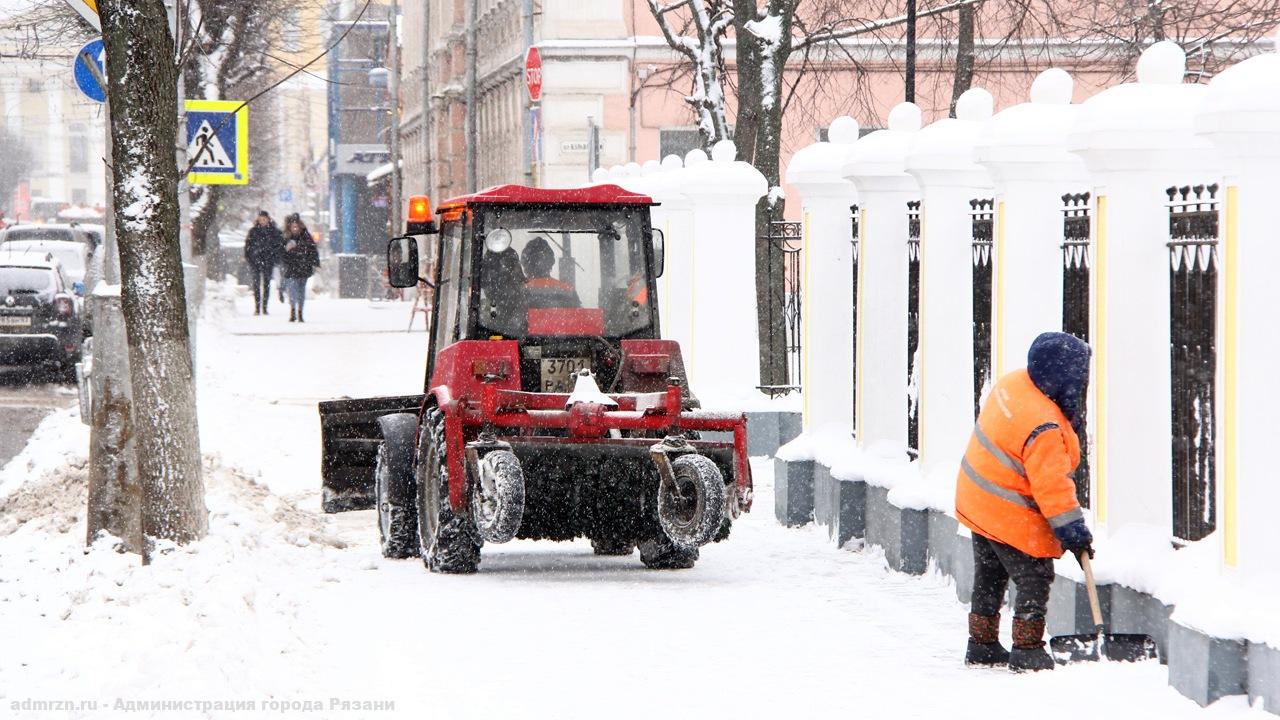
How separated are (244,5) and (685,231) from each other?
654 inches

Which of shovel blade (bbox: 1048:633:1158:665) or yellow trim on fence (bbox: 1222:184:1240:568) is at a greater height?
yellow trim on fence (bbox: 1222:184:1240:568)

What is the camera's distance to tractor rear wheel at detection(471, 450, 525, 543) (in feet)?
33.6

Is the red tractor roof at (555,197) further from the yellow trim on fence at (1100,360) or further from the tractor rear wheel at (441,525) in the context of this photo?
the yellow trim on fence at (1100,360)

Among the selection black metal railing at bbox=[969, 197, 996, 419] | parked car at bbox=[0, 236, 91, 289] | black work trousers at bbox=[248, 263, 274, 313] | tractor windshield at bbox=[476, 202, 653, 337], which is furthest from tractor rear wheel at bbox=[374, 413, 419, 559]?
black work trousers at bbox=[248, 263, 274, 313]

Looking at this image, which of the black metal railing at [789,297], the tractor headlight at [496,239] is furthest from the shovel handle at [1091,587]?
the black metal railing at [789,297]

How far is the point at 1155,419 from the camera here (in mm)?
8297

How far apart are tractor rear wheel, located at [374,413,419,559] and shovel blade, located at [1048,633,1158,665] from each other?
501cm

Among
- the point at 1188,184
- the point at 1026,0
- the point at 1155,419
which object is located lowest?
the point at 1155,419

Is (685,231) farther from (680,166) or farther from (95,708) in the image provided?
(95,708)

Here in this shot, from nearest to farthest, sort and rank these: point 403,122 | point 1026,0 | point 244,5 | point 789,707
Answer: point 789,707
point 1026,0
point 244,5
point 403,122

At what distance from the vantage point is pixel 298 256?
38.5 m

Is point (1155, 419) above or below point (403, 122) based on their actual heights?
below

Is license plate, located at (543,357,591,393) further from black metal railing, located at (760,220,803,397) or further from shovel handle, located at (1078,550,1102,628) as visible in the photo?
black metal railing, located at (760,220,803,397)

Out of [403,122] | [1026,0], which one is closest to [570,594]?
[1026,0]
